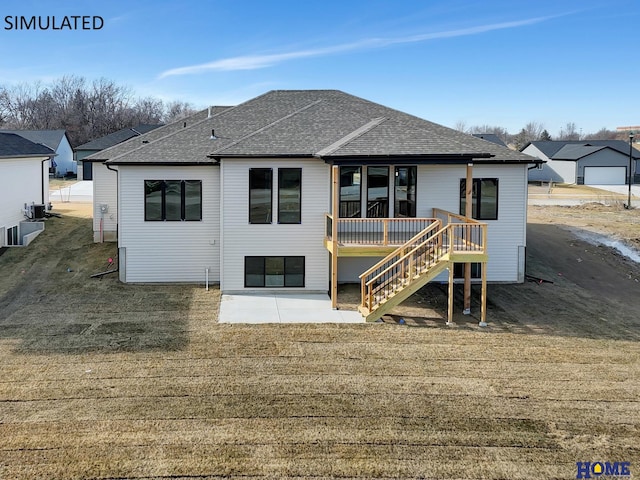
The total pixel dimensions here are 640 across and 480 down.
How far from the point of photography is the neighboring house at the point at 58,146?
56562 mm

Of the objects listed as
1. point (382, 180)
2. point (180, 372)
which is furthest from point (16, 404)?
point (382, 180)

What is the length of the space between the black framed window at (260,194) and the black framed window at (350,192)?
7.30ft

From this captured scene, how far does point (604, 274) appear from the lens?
21219 mm

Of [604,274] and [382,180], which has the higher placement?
[382,180]

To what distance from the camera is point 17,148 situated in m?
26.4

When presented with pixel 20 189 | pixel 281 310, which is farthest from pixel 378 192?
pixel 20 189

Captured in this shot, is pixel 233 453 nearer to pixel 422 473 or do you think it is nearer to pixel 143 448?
pixel 143 448

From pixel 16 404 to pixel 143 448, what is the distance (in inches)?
113

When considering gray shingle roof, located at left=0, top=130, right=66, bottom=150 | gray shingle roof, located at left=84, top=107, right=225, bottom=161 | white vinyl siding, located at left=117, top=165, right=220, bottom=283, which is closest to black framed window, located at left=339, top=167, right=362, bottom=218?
white vinyl siding, located at left=117, top=165, right=220, bottom=283

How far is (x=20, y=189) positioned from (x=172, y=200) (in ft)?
37.3

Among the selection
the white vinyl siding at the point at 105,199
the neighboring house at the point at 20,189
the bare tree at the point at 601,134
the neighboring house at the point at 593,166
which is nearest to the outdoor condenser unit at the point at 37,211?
the neighboring house at the point at 20,189

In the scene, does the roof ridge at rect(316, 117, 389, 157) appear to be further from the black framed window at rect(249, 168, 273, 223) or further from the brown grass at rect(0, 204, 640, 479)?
the brown grass at rect(0, 204, 640, 479)

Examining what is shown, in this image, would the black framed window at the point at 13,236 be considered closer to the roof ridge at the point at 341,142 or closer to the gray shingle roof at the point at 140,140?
the gray shingle roof at the point at 140,140

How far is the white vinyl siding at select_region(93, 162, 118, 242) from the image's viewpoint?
910 inches
